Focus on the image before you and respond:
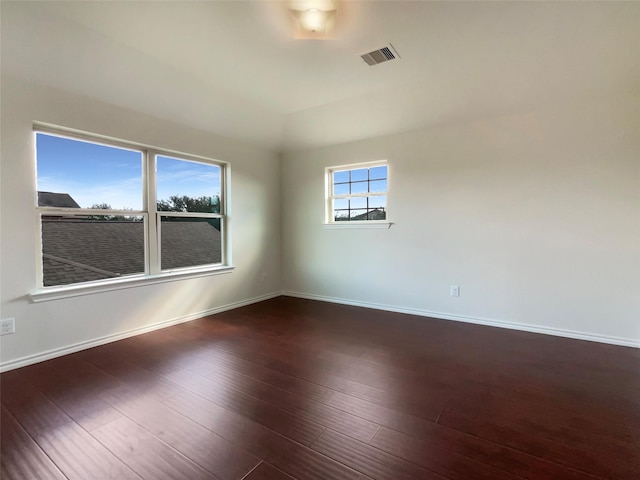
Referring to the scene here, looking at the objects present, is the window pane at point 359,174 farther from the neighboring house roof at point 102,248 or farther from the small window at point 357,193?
the neighboring house roof at point 102,248

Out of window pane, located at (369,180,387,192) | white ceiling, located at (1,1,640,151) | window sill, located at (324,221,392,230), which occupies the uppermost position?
white ceiling, located at (1,1,640,151)

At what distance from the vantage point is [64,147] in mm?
2799

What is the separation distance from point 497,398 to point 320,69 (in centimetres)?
309

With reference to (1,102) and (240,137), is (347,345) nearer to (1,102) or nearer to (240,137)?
(240,137)

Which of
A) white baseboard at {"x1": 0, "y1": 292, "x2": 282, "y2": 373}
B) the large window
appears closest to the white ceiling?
the large window

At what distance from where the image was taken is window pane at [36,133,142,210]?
8.82 feet

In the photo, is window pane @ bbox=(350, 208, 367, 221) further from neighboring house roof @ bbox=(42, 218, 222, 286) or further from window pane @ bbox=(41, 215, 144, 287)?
window pane @ bbox=(41, 215, 144, 287)

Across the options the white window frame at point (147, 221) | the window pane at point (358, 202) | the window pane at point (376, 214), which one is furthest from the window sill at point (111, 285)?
the window pane at point (376, 214)

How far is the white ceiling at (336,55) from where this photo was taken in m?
2.11

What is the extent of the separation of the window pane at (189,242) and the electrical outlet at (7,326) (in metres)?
1.33

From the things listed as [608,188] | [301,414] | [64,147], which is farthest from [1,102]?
[608,188]

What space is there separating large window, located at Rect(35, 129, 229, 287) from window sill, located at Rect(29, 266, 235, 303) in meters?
0.08

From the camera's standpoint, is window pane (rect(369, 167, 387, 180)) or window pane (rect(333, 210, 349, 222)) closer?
window pane (rect(369, 167, 387, 180))

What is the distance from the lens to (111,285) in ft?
9.79
